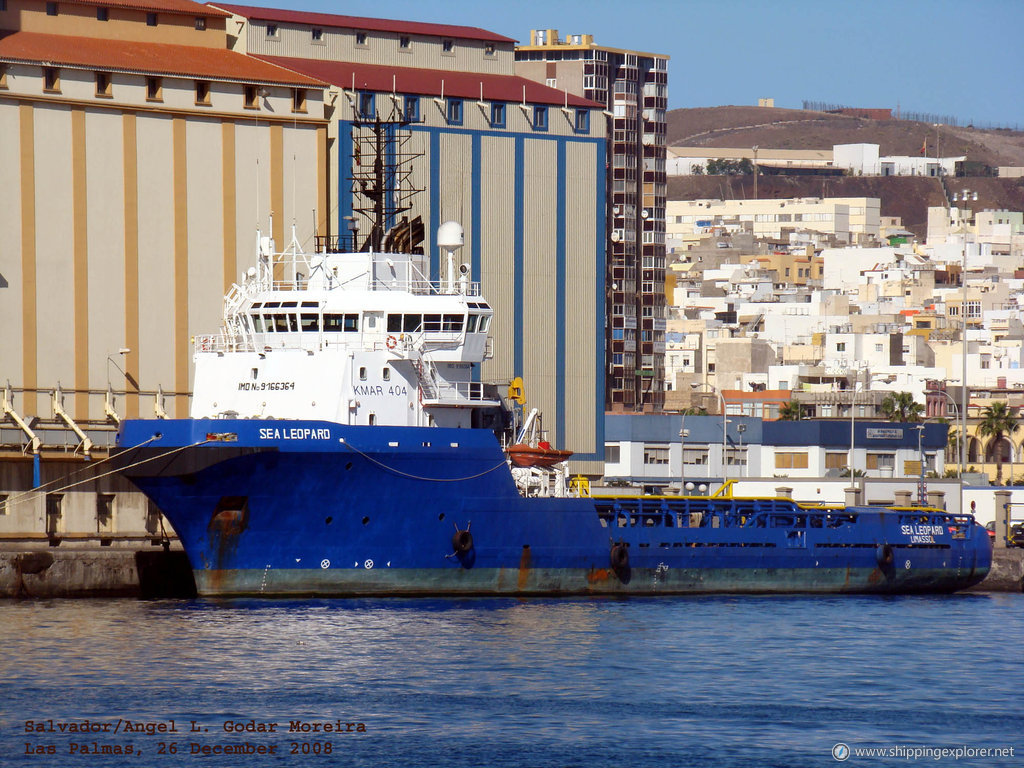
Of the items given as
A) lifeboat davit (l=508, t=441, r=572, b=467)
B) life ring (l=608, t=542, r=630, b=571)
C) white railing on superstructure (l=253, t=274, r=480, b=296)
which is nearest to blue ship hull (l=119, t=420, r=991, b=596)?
life ring (l=608, t=542, r=630, b=571)

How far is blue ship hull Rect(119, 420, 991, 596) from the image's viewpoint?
34.8 meters

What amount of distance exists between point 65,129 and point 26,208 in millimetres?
2420

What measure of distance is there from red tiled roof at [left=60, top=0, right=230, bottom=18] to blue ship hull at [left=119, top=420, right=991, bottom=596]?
17.6 metres

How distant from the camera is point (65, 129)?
43.5 meters

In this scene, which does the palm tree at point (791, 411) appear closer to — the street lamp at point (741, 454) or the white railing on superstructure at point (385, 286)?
the street lamp at point (741, 454)

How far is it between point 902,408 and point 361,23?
49.1 meters

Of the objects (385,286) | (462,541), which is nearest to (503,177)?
(385,286)

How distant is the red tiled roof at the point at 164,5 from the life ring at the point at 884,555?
2550cm

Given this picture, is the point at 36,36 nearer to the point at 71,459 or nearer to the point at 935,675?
the point at 71,459

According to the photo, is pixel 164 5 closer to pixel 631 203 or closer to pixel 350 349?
pixel 350 349

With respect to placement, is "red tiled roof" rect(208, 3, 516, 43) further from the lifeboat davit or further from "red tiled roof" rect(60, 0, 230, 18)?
the lifeboat davit

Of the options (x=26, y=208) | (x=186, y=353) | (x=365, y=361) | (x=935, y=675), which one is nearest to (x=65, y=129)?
(x=26, y=208)

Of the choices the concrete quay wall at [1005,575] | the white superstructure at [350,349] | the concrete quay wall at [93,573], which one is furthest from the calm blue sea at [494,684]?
the concrete quay wall at [1005,575]

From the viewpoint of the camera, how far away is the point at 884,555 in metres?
42.4
